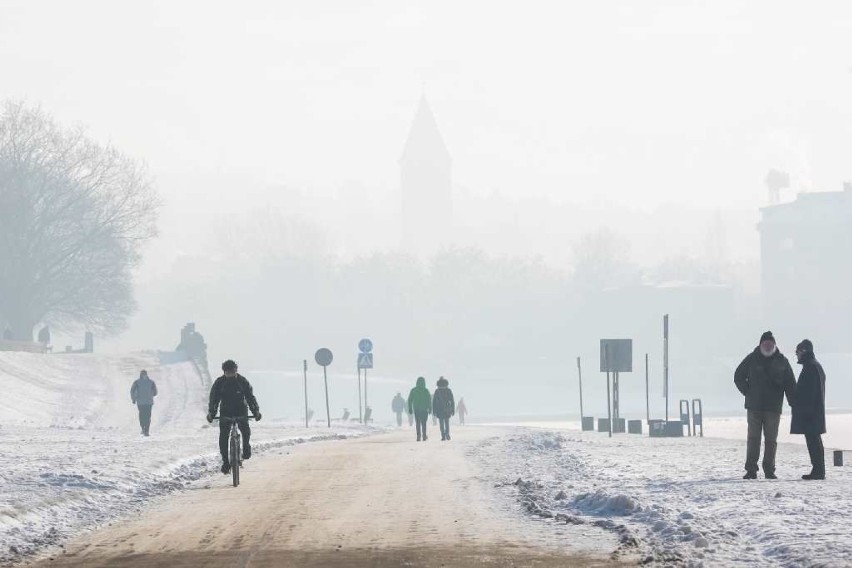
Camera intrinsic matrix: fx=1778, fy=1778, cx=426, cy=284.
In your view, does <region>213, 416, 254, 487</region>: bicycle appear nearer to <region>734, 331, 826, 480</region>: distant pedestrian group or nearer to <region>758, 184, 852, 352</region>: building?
<region>734, 331, 826, 480</region>: distant pedestrian group

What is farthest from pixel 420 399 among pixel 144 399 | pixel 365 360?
pixel 365 360

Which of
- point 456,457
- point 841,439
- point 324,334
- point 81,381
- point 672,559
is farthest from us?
point 324,334

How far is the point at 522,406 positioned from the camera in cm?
11919

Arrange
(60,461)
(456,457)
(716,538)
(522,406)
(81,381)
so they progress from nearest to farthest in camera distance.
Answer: (716,538), (60,461), (456,457), (81,381), (522,406)

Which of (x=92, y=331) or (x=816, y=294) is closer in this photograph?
(x=92, y=331)

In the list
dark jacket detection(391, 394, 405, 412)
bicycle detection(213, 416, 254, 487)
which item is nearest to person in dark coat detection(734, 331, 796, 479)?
bicycle detection(213, 416, 254, 487)

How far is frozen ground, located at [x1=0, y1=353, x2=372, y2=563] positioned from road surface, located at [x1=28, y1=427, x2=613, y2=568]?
1.84ft

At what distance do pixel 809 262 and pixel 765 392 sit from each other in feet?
546

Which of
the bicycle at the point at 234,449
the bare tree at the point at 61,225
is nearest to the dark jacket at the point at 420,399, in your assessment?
the bicycle at the point at 234,449

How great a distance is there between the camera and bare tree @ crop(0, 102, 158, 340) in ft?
269

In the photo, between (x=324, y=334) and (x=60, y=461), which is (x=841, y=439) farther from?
(x=324, y=334)

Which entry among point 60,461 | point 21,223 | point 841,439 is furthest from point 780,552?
point 21,223

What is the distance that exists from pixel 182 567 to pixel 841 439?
4463cm

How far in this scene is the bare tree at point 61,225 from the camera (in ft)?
269
